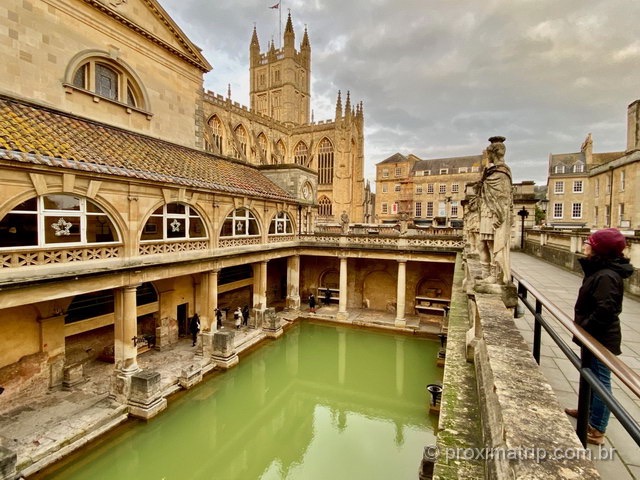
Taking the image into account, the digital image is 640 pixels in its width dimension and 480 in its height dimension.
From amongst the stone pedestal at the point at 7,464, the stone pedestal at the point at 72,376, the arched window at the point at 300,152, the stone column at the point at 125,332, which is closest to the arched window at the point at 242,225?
Result: the stone column at the point at 125,332

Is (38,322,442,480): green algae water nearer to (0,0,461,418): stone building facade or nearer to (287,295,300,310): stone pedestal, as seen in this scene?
(0,0,461,418): stone building facade

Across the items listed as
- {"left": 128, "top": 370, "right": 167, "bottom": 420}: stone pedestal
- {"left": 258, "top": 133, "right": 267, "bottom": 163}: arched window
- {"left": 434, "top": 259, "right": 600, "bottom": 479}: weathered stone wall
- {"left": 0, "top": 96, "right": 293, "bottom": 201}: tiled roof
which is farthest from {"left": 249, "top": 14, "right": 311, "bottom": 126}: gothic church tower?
{"left": 434, "top": 259, "right": 600, "bottom": 479}: weathered stone wall

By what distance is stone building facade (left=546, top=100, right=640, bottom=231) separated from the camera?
2561cm

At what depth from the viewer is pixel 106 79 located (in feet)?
46.1

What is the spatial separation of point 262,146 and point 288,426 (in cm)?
3863

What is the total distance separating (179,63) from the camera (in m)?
17.0

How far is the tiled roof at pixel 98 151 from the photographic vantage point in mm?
8472

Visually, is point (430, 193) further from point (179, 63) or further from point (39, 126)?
point (39, 126)

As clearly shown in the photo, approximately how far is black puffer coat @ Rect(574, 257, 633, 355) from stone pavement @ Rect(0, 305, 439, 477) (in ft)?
36.9

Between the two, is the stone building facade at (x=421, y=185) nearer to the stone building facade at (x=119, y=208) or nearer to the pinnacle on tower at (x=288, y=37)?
the pinnacle on tower at (x=288, y=37)

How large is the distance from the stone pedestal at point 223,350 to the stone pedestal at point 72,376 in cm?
455

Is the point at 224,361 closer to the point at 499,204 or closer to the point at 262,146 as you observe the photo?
the point at 499,204

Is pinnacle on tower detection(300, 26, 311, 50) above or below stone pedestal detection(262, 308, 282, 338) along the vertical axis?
above

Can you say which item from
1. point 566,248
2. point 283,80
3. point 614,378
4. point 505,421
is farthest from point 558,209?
point 505,421
